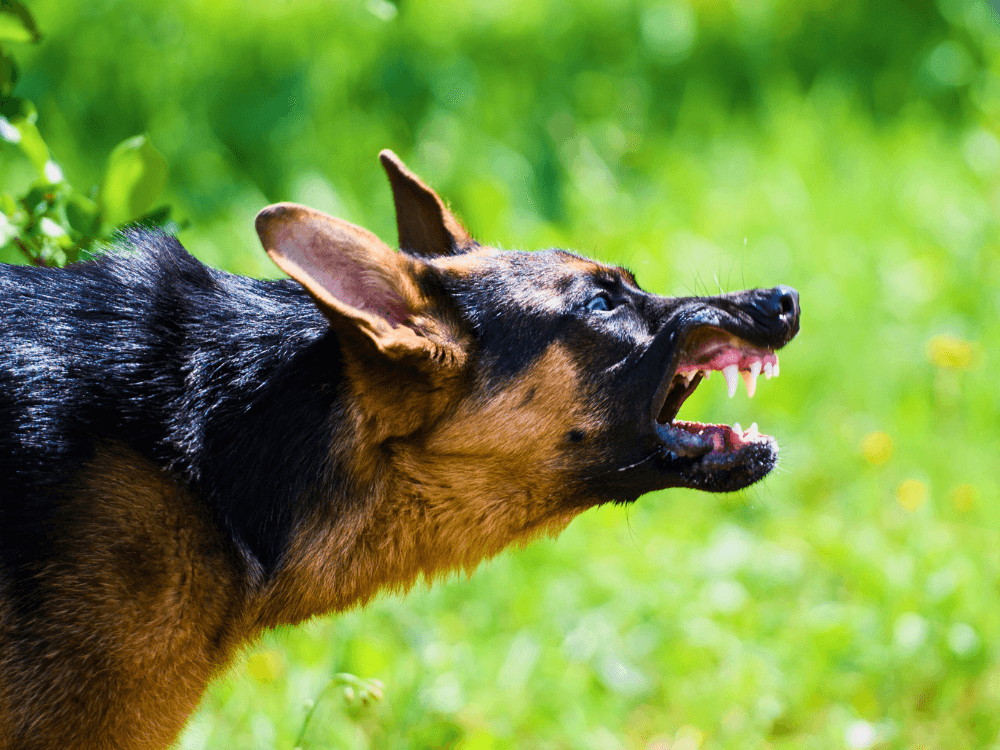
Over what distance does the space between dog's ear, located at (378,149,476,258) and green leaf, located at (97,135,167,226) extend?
0.71 meters

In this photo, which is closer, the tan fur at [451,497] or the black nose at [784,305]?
the tan fur at [451,497]

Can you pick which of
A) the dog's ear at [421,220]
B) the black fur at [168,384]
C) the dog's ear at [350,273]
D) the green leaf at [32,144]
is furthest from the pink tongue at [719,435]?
the green leaf at [32,144]

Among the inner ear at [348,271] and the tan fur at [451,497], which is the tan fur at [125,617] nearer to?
the tan fur at [451,497]

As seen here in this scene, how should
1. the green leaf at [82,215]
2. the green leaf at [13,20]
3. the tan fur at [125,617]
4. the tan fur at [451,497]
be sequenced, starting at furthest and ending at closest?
the green leaf at [82,215] < the green leaf at [13,20] < the tan fur at [451,497] < the tan fur at [125,617]

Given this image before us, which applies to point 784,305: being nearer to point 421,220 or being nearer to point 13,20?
point 421,220

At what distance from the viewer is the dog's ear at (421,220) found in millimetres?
3396

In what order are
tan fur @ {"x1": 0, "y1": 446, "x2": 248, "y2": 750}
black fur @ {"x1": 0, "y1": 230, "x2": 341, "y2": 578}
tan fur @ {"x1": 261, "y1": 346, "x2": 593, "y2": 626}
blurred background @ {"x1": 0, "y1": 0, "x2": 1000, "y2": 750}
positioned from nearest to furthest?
1. tan fur @ {"x1": 0, "y1": 446, "x2": 248, "y2": 750}
2. black fur @ {"x1": 0, "y1": 230, "x2": 341, "y2": 578}
3. tan fur @ {"x1": 261, "y1": 346, "x2": 593, "y2": 626}
4. blurred background @ {"x1": 0, "y1": 0, "x2": 1000, "y2": 750}

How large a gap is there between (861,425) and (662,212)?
6.06 ft

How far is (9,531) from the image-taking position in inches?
95.6

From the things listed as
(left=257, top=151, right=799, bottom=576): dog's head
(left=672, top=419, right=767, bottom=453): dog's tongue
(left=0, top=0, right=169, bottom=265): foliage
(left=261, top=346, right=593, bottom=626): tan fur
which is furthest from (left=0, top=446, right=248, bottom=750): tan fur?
(left=672, top=419, right=767, bottom=453): dog's tongue

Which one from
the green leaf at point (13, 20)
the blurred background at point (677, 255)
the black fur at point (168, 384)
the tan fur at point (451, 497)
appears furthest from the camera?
the blurred background at point (677, 255)

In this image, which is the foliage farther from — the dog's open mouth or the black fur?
the dog's open mouth

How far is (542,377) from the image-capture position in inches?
117

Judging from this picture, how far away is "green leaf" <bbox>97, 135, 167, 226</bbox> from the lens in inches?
128
